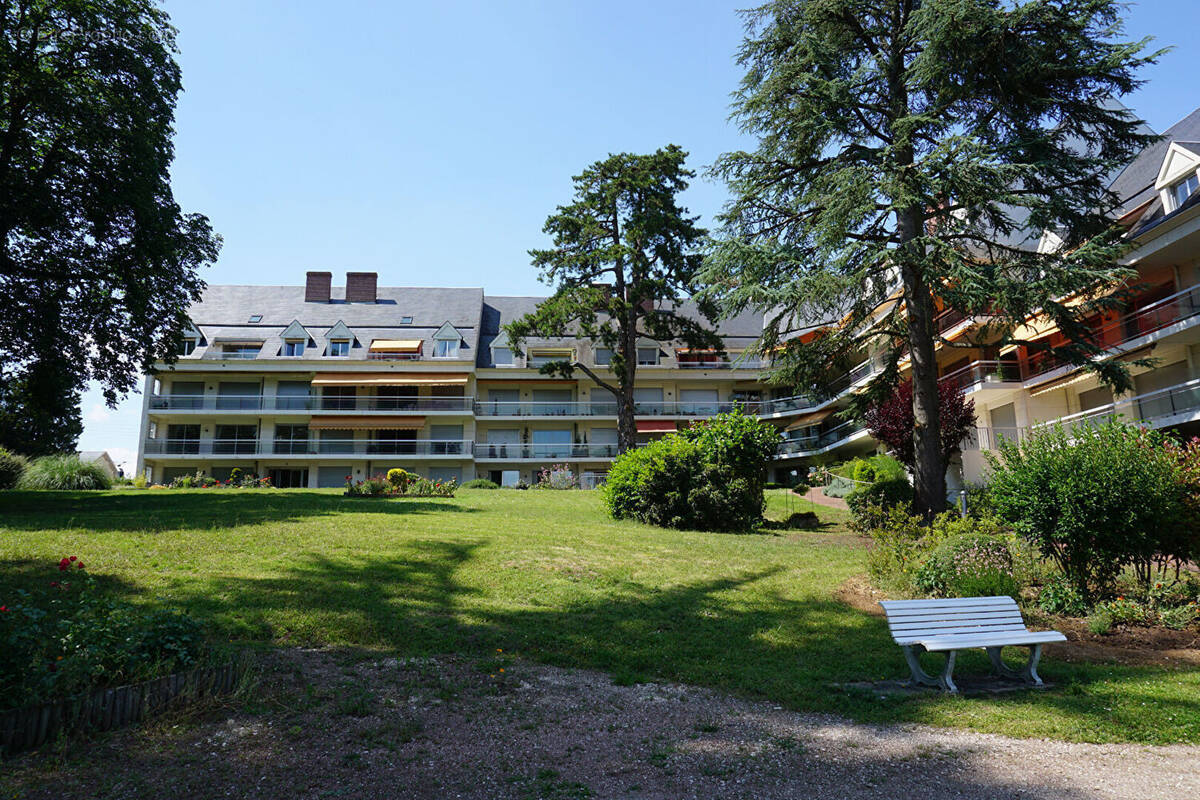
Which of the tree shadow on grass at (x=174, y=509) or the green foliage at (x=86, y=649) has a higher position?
→ the tree shadow on grass at (x=174, y=509)

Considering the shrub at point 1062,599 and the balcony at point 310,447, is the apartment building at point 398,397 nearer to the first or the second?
the balcony at point 310,447

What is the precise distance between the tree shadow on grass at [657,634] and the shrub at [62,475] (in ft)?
60.4

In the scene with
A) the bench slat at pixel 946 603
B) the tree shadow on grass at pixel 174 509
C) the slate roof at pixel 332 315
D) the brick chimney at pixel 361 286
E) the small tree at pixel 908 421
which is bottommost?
the bench slat at pixel 946 603

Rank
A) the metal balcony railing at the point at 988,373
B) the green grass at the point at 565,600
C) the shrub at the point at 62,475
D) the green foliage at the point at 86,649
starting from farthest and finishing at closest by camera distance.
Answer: the metal balcony railing at the point at 988,373 < the shrub at the point at 62,475 < the green grass at the point at 565,600 < the green foliage at the point at 86,649

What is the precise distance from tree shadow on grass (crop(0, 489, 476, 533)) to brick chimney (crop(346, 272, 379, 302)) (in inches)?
1137

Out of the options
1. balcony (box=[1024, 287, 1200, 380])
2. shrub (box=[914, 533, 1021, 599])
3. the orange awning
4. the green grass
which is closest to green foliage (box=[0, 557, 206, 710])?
the green grass

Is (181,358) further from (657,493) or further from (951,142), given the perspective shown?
(951,142)

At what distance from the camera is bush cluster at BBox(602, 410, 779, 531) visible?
1644 centimetres

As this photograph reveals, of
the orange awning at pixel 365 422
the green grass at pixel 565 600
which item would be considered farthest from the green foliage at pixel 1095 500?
the orange awning at pixel 365 422

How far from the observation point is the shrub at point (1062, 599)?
9234 millimetres

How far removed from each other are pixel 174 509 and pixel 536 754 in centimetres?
1295

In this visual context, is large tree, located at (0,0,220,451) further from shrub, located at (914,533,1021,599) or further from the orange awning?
the orange awning

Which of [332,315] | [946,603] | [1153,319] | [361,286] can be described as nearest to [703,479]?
[946,603]

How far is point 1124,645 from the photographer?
27.0ft
